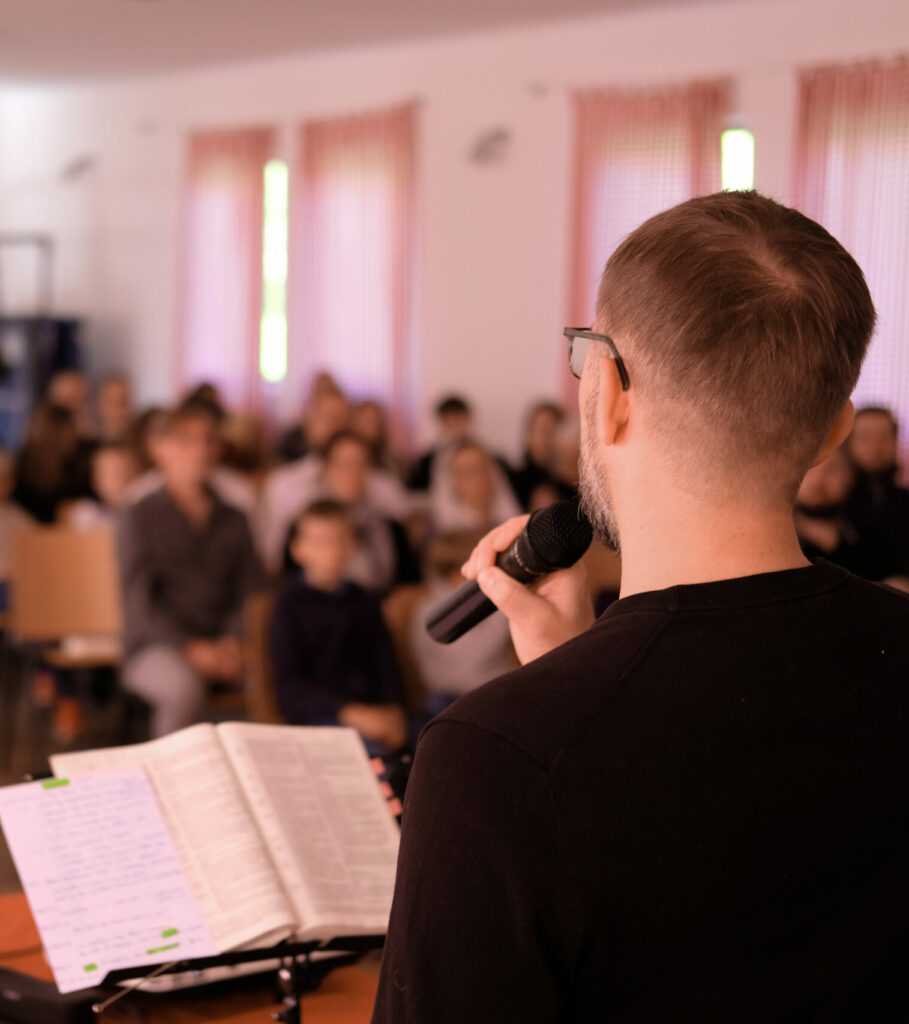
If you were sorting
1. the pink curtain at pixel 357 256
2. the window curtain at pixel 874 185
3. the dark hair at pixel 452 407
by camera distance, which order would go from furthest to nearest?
1. the pink curtain at pixel 357 256
2. the dark hair at pixel 452 407
3. the window curtain at pixel 874 185

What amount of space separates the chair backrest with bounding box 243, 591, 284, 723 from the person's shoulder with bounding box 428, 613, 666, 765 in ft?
10.6

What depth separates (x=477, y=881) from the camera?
29.6 inches

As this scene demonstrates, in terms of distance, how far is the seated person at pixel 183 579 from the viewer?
14.4ft

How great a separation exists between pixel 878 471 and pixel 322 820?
4764mm

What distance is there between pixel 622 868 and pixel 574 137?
7.70 m

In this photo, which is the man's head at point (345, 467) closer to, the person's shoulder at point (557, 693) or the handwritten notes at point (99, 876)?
the handwritten notes at point (99, 876)

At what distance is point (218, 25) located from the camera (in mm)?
8148

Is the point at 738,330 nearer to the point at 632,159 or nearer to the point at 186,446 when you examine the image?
the point at 186,446

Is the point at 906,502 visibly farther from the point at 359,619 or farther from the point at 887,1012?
the point at 887,1012

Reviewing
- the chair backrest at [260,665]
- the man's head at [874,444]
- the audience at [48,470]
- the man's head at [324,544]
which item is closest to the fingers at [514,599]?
the chair backrest at [260,665]

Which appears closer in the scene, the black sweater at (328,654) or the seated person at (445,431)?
the black sweater at (328,654)

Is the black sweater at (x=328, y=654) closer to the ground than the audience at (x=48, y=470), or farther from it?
closer to the ground

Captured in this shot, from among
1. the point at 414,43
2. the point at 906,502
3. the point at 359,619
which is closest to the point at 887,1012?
the point at 359,619

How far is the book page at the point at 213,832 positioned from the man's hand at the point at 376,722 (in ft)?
8.11
